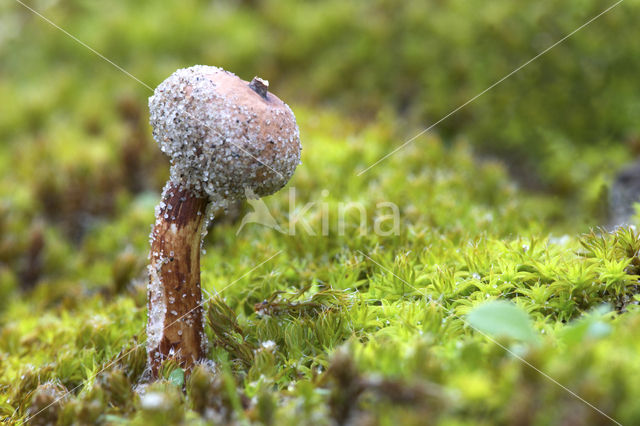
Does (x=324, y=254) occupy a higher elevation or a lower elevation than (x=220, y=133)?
lower

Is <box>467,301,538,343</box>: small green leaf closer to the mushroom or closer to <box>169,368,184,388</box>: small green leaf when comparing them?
the mushroom

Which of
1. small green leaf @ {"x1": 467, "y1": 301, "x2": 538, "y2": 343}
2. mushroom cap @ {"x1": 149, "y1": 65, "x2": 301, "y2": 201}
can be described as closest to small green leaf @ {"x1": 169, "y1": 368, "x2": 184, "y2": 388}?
mushroom cap @ {"x1": 149, "y1": 65, "x2": 301, "y2": 201}

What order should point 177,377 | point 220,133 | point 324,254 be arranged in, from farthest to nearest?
point 324,254 < point 177,377 < point 220,133

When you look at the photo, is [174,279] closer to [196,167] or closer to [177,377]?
[177,377]

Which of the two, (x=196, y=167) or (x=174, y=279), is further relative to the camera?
(x=174, y=279)

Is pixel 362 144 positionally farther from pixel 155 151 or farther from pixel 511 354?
pixel 511 354

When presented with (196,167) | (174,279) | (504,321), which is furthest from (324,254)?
(504,321)

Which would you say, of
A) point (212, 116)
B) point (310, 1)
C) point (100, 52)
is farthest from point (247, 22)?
point (212, 116)
